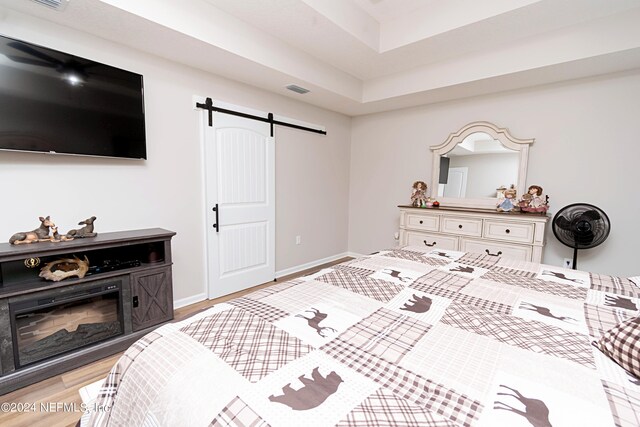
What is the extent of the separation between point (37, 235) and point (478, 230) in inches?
154

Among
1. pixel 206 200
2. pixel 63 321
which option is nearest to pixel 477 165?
pixel 206 200

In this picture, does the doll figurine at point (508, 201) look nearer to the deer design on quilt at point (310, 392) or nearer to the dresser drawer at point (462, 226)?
the dresser drawer at point (462, 226)

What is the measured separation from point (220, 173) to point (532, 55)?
321cm

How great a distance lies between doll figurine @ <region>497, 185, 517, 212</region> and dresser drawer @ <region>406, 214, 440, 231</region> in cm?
69

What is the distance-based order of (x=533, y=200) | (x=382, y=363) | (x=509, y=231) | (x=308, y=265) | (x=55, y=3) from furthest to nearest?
(x=308, y=265), (x=533, y=200), (x=509, y=231), (x=55, y=3), (x=382, y=363)

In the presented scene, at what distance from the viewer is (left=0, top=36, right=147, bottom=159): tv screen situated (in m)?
1.82

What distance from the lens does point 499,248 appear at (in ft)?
10.2

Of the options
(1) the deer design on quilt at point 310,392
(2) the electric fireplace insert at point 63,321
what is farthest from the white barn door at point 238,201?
(1) the deer design on quilt at point 310,392

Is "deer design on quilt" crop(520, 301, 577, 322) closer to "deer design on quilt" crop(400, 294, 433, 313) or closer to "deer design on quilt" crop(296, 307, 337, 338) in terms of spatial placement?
"deer design on quilt" crop(400, 294, 433, 313)

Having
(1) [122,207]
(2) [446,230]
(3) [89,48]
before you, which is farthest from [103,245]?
(2) [446,230]

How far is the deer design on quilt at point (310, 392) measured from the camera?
707 mm

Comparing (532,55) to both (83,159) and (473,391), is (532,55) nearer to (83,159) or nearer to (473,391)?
(473,391)

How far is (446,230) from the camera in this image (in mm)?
3453

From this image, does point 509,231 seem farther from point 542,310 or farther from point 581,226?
point 542,310
